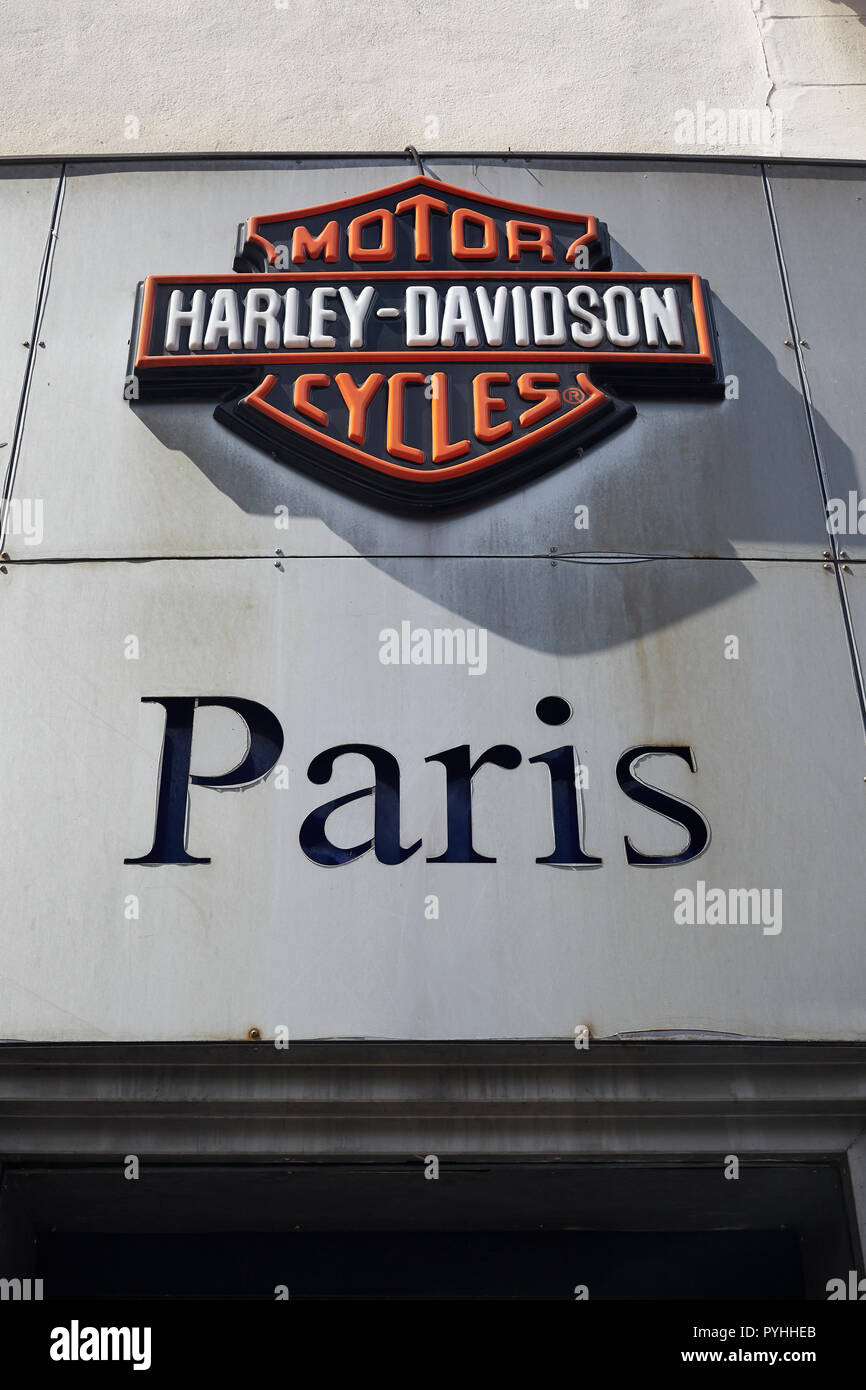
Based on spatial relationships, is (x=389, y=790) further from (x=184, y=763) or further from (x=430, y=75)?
(x=430, y=75)

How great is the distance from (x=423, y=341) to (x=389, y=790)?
7.15ft

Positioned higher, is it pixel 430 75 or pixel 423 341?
pixel 430 75

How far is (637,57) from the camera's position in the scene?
7.29m

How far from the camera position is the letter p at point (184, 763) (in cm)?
470

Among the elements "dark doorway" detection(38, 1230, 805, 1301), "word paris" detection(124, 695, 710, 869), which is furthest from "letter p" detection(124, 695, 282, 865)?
"dark doorway" detection(38, 1230, 805, 1301)

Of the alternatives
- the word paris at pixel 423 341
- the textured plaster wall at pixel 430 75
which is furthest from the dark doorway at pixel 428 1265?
the textured plaster wall at pixel 430 75

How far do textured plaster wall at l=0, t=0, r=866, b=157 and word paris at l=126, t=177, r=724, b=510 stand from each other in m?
1.03

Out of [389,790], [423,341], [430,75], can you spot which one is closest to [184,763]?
[389,790]

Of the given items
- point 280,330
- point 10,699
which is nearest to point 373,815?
point 10,699

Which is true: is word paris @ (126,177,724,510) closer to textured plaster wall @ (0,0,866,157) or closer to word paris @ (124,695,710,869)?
textured plaster wall @ (0,0,866,157)

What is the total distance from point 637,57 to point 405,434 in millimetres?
3270

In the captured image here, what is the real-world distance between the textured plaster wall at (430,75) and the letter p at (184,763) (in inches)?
133

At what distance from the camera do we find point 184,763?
15.9 feet
